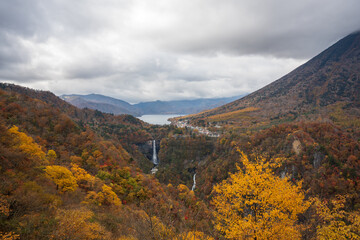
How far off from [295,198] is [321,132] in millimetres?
68746

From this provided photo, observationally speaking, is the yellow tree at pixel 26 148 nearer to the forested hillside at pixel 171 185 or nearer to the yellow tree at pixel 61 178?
the forested hillside at pixel 171 185

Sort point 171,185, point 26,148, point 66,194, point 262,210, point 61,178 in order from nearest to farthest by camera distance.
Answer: point 262,210, point 66,194, point 61,178, point 26,148, point 171,185

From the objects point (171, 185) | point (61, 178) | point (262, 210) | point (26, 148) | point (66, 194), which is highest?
point (26, 148)

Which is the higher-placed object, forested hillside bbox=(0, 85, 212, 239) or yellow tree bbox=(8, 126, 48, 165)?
yellow tree bbox=(8, 126, 48, 165)

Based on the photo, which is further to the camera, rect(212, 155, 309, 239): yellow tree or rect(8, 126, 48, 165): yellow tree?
rect(8, 126, 48, 165): yellow tree

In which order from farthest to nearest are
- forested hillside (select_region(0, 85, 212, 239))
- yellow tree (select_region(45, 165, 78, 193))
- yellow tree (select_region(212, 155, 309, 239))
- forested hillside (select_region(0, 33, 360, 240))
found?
1. yellow tree (select_region(45, 165, 78, 193))
2. forested hillside (select_region(0, 33, 360, 240))
3. forested hillside (select_region(0, 85, 212, 239))
4. yellow tree (select_region(212, 155, 309, 239))

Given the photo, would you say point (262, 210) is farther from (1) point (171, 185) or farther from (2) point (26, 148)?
(1) point (171, 185)

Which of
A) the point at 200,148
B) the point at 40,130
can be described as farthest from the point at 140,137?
the point at 40,130

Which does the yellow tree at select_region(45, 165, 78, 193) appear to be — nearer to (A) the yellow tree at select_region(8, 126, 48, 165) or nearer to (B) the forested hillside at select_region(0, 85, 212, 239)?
(B) the forested hillside at select_region(0, 85, 212, 239)

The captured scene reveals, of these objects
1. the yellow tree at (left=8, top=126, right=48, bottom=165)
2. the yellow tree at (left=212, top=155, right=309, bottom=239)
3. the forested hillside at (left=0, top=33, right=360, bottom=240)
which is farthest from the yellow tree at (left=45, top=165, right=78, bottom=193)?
the yellow tree at (left=212, top=155, right=309, bottom=239)

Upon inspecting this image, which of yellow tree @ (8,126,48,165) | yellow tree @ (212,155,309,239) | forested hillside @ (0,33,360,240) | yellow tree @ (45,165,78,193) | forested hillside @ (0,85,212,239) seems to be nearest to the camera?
yellow tree @ (212,155,309,239)

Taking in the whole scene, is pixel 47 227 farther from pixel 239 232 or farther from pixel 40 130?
pixel 40 130

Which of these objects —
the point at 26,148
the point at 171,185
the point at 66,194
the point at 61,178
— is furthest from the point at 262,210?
the point at 171,185

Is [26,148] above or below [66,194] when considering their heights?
above
